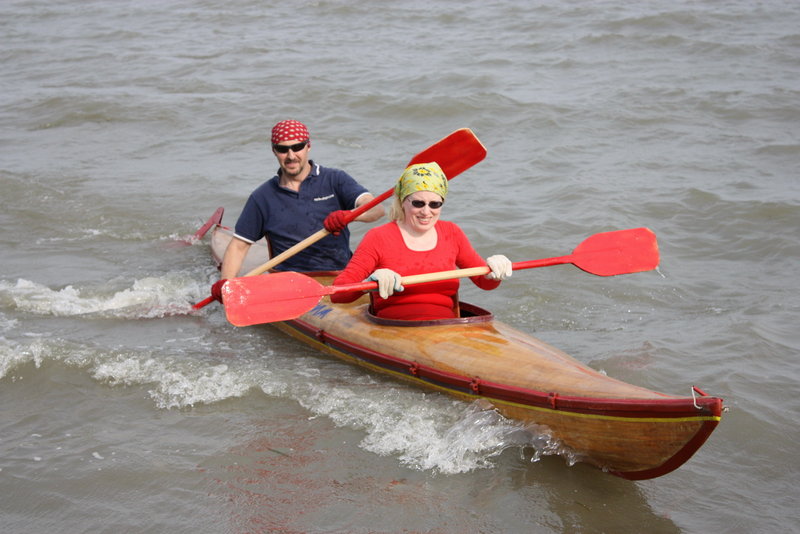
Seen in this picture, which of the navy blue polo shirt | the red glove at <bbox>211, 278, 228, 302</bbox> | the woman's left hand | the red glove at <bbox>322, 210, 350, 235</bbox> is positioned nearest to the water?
the red glove at <bbox>211, 278, 228, 302</bbox>

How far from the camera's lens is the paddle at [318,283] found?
4957 mm

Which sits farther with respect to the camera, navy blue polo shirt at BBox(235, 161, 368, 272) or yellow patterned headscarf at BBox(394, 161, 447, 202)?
navy blue polo shirt at BBox(235, 161, 368, 272)

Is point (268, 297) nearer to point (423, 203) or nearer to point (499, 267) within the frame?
point (423, 203)

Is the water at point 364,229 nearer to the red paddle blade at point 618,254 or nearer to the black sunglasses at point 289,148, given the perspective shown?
the red paddle blade at point 618,254

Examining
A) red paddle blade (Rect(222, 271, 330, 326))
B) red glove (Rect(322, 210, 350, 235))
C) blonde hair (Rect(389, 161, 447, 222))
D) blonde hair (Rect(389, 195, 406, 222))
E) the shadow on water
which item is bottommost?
the shadow on water

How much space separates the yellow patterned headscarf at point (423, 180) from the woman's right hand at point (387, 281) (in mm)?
443

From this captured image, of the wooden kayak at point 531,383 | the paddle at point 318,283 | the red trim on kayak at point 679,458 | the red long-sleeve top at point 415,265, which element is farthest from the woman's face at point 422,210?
the red trim on kayak at point 679,458

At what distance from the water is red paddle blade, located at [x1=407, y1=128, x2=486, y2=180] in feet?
3.97

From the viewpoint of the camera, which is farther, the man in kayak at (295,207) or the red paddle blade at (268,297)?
the man in kayak at (295,207)

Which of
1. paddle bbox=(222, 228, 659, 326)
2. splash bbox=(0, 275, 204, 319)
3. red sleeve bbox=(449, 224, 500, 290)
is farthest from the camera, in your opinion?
splash bbox=(0, 275, 204, 319)

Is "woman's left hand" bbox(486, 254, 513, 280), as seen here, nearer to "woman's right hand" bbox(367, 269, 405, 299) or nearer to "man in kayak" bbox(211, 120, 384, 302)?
"woman's right hand" bbox(367, 269, 405, 299)

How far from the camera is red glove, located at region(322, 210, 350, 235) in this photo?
19.5ft

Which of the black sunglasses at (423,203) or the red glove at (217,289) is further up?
the black sunglasses at (423,203)

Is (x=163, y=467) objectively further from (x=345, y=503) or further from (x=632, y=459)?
(x=632, y=459)
